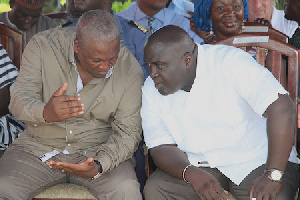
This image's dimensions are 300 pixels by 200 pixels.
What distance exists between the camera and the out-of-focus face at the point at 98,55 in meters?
2.75

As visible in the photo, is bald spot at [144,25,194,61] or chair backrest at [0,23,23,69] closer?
bald spot at [144,25,194,61]

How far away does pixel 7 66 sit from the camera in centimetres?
351

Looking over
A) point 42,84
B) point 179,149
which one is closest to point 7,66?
point 42,84

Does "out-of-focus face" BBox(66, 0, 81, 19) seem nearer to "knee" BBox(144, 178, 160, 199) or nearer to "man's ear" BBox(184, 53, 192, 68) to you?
"man's ear" BBox(184, 53, 192, 68)

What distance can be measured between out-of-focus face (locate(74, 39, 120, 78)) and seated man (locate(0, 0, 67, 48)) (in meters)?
1.78

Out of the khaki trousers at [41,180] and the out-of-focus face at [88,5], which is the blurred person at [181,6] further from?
the khaki trousers at [41,180]

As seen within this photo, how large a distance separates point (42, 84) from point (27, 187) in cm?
64

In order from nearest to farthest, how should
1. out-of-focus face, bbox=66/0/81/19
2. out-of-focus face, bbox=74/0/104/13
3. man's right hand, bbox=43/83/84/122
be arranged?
1. man's right hand, bbox=43/83/84/122
2. out-of-focus face, bbox=74/0/104/13
3. out-of-focus face, bbox=66/0/81/19

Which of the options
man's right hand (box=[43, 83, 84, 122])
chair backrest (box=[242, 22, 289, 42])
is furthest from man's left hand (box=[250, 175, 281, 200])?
chair backrest (box=[242, 22, 289, 42])

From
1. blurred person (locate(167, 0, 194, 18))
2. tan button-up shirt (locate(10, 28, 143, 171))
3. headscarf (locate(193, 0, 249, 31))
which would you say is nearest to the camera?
tan button-up shirt (locate(10, 28, 143, 171))

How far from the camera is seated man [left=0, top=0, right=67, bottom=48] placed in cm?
450

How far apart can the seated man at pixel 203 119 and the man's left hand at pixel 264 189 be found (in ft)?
0.52

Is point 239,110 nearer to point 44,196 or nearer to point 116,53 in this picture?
point 116,53

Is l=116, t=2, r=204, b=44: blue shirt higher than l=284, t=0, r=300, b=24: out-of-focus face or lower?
lower
